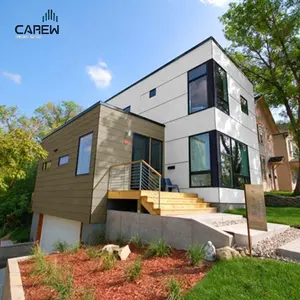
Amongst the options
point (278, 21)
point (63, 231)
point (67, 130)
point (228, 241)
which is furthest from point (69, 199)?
point (278, 21)

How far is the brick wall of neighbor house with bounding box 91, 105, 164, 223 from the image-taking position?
259 inches

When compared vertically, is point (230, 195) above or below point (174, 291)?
above

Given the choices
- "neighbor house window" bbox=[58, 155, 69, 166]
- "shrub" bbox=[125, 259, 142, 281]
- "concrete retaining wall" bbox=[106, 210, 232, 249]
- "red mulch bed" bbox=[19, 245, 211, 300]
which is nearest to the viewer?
"red mulch bed" bbox=[19, 245, 211, 300]

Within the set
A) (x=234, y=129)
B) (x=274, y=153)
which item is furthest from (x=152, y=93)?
(x=274, y=153)

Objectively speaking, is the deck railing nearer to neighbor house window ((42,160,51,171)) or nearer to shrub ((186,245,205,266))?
shrub ((186,245,205,266))

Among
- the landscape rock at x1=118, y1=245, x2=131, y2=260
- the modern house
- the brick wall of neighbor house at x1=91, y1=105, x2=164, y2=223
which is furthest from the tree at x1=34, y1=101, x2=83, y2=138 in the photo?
the landscape rock at x1=118, y1=245, x2=131, y2=260

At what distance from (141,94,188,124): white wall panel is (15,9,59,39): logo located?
5562mm

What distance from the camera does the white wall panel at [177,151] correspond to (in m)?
8.29

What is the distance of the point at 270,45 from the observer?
12.8 metres

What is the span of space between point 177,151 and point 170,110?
7.04 ft

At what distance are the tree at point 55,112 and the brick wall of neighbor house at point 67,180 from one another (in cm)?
1519

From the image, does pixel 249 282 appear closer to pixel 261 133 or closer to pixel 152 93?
pixel 152 93

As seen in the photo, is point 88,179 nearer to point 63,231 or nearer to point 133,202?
point 133,202

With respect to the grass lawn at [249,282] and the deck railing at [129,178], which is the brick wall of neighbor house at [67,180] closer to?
the deck railing at [129,178]
